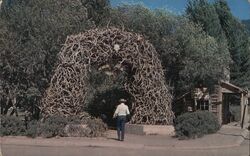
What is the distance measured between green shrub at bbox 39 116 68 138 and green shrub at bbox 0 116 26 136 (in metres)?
0.69

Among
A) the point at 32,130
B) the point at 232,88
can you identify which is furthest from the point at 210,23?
the point at 32,130

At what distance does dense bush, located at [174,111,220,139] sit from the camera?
1883 cm

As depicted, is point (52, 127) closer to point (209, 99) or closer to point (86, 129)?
point (86, 129)

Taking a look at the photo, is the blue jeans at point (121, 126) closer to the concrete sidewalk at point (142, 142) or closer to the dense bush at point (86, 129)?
the concrete sidewalk at point (142, 142)

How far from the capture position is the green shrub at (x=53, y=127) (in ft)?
59.6

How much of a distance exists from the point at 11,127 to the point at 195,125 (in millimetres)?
5894

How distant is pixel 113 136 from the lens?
1920 centimetres

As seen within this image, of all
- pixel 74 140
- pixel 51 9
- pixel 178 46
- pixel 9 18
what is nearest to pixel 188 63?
pixel 178 46

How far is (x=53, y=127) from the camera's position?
18.4 m

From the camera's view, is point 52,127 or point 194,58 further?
point 194,58

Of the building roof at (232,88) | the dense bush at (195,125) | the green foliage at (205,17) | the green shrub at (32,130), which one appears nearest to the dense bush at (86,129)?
the green shrub at (32,130)

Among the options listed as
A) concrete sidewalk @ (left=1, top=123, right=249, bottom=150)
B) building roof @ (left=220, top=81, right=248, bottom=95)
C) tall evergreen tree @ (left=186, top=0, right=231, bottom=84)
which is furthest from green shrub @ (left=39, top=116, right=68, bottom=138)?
building roof @ (left=220, top=81, right=248, bottom=95)

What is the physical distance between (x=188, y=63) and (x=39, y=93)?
266 inches

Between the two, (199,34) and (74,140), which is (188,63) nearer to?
(199,34)
